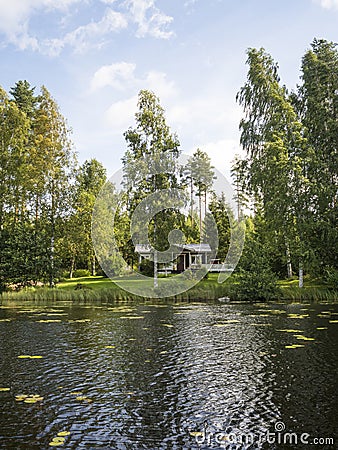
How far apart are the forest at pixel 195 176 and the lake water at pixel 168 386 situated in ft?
38.4

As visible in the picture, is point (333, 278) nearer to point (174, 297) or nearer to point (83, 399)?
point (174, 297)

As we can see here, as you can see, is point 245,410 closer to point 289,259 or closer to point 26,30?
point 26,30

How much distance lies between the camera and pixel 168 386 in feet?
19.4

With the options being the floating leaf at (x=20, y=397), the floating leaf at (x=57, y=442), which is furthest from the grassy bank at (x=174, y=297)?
the floating leaf at (x=57, y=442)

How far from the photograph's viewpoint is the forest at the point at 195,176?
72.9 ft

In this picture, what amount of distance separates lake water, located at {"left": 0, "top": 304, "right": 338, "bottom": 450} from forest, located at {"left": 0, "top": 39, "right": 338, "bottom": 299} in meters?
11.7

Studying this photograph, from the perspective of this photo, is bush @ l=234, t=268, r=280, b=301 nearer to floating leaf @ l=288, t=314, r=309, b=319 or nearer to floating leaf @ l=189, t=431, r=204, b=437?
floating leaf @ l=288, t=314, r=309, b=319

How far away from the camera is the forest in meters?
22.2

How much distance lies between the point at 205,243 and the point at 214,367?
92.6ft

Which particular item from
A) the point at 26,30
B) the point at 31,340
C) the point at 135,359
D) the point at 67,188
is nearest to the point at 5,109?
the point at 67,188

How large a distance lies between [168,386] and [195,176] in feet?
67.0

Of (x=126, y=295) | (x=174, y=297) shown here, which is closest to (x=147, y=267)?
(x=126, y=295)

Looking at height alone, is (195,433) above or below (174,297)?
below

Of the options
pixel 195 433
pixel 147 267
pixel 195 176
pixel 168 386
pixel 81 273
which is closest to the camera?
pixel 195 433
